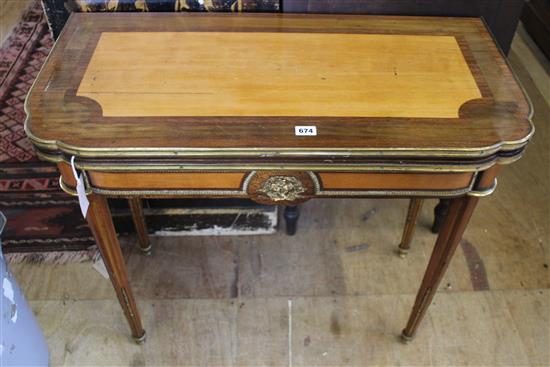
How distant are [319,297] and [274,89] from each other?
2.37 feet

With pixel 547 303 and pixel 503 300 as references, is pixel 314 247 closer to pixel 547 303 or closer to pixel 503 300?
pixel 503 300

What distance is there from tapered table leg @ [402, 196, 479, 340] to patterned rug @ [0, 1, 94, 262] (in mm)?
994

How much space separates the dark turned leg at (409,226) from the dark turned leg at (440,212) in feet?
0.29

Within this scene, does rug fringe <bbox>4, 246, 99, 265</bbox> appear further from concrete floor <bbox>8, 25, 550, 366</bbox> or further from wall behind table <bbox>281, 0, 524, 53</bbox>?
wall behind table <bbox>281, 0, 524, 53</bbox>

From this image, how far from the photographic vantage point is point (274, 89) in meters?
0.99

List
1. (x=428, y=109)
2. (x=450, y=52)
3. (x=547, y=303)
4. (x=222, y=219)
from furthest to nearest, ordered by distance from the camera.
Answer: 1. (x=222, y=219)
2. (x=547, y=303)
3. (x=450, y=52)
4. (x=428, y=109)

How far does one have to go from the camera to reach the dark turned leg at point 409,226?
1.49 metres

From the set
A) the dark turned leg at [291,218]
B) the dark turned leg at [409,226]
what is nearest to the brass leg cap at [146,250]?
the dark turned leg at [291,218]

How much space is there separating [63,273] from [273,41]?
3.10 ft

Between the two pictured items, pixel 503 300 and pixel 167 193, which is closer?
pixel 167 193

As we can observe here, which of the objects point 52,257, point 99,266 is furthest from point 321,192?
point 52,257

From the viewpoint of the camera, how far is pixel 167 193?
0.96 m

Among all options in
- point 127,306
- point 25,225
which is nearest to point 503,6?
point 127,306

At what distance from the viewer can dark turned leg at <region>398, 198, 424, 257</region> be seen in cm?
149
